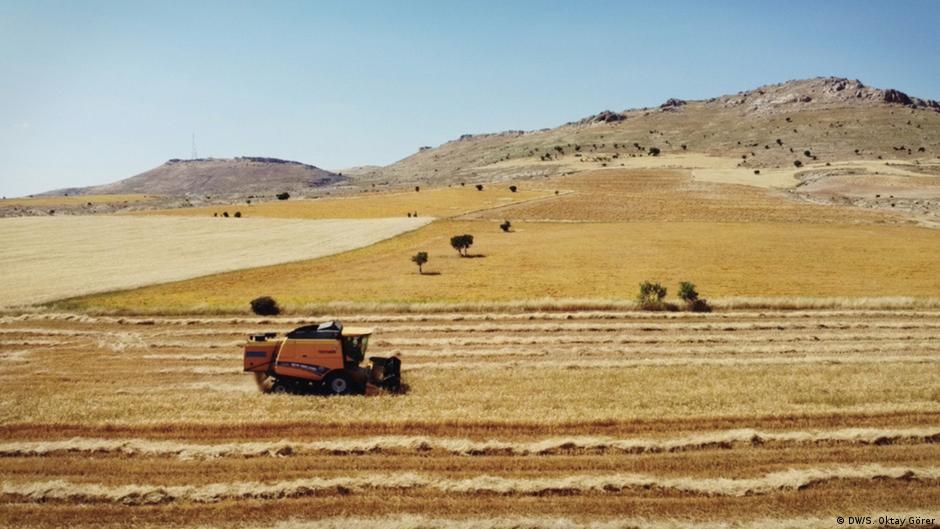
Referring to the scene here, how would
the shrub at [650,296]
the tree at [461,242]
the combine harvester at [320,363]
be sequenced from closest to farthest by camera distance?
the combine harvester at [320,363] < the shrub at [650,296] < the tree at [461,242]

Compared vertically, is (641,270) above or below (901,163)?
below

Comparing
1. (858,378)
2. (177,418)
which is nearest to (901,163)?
(858,378)

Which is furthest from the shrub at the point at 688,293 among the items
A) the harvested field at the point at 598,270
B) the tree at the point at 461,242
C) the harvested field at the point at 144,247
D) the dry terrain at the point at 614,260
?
the harvested field at the point at 144,247

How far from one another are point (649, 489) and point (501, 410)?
206 inches

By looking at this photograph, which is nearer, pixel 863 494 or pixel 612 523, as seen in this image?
pixel 612 523

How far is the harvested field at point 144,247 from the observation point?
4288cm

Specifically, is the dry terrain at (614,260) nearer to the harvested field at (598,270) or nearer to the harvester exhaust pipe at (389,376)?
the harvested field at (598,270)

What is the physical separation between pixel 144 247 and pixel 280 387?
48.0m

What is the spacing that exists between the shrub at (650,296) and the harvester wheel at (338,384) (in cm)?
1889

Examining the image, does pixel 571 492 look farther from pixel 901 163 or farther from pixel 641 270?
pixel 901 163

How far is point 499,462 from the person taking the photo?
14.3 metres

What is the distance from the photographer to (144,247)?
60.2 meters

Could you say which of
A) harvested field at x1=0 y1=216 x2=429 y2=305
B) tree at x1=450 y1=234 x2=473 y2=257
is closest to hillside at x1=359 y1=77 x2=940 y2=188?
harvested field at x1=0 y1=216 x2=429 y2=305

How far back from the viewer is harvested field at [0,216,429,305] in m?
42.9
